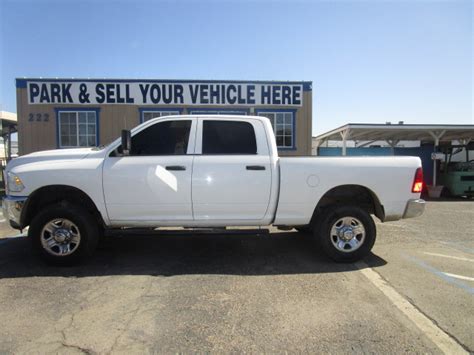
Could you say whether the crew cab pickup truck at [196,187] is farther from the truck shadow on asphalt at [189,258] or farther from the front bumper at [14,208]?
the truck shadow on asphalt at [189,258]

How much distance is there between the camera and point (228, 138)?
16.4ft

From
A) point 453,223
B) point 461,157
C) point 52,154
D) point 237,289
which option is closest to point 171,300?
point 237,289

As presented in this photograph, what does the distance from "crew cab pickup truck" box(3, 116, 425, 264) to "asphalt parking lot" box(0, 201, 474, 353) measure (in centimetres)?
56

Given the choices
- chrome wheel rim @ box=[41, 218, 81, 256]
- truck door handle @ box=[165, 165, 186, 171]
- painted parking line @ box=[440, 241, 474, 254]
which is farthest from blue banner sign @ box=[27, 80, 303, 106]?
chrome wheel rim @ box=[41, 218, 81, 256]

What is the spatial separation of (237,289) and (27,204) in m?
3.07

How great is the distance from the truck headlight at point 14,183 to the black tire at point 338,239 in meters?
4.12

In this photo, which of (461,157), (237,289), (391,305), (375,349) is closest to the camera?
(375,349)

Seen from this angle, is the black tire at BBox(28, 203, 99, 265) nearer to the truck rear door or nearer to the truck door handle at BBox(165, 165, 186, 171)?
the truck door handle at BBox(165, 165, 186, 171)

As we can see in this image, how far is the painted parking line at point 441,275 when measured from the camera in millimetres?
4176

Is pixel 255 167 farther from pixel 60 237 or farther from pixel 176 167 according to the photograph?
pixel 60 237

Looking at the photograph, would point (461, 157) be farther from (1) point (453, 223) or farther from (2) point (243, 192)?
(2) point (243, 192)

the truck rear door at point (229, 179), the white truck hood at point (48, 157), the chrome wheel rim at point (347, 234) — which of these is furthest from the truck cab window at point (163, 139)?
the chrome wheel rim at point (347, 234)

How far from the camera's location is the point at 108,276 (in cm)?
448

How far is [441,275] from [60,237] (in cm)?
517
